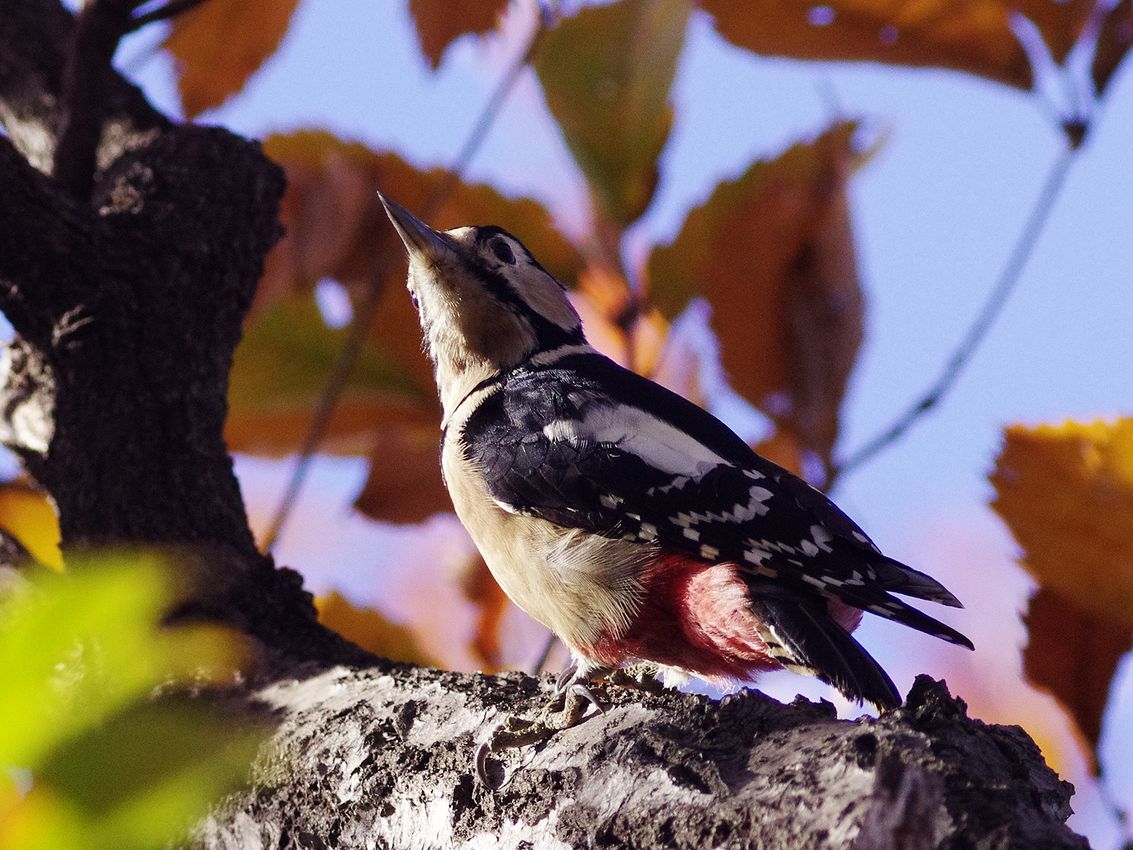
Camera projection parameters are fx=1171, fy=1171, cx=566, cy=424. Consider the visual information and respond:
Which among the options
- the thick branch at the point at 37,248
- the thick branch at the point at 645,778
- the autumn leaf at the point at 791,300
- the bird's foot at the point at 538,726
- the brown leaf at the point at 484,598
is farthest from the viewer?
the brown leaf at the point at 484,598

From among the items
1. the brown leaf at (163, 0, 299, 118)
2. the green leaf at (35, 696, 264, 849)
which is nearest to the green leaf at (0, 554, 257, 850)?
the green leaf at (35, 696, 264, 849)

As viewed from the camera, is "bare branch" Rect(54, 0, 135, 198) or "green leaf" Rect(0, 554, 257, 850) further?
"bare branch" Rect(54, 0, 135, 198)

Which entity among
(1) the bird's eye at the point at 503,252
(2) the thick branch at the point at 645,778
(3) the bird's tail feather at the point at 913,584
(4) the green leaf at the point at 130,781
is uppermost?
(1) the bird's eye at the point at 503,252

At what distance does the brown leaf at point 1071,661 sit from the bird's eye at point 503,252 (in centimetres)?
174

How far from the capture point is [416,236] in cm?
285

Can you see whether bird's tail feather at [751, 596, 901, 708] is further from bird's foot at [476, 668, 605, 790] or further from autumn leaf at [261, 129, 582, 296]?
autumn leaf at [261, 129, 582, 296]

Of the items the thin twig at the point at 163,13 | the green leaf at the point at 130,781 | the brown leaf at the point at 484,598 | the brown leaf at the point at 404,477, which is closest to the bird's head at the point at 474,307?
the brown leaf at the point at 404,477

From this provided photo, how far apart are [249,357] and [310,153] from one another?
0.54m

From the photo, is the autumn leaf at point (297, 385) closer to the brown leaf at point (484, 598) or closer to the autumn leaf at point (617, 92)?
the brown leaf at point (484, 598)

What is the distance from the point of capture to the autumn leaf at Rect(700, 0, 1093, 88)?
216 centimetres

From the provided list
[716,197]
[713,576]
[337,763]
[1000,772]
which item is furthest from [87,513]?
[1000,772]

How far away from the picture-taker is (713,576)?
88.6 inches

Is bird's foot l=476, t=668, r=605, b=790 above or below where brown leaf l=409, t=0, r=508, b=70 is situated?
below

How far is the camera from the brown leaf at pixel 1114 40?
2.04 meters
